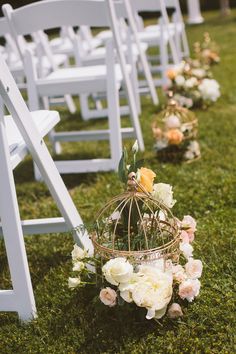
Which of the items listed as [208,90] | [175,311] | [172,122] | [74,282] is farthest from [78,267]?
[208,90]

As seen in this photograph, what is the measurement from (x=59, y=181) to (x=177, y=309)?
69 cm

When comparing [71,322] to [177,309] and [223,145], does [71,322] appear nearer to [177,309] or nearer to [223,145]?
[177,309]

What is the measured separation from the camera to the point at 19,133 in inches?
95.3

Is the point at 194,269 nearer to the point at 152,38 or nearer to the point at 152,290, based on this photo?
the point at 152,290

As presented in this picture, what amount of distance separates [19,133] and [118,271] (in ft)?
2.54

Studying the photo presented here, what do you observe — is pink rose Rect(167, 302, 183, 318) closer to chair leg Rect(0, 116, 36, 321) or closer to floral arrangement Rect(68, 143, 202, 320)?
floral arrangement Rect(68, 143, 202, 320)

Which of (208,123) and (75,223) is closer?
(75,223)

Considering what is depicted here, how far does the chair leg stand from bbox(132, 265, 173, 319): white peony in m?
0.44

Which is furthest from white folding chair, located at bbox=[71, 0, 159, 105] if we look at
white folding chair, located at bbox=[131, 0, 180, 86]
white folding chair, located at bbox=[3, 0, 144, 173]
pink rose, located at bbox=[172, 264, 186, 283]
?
pink rose, located at bbox=[172, 264, 186, 283]

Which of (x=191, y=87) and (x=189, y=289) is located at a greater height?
(x=189, y=289)

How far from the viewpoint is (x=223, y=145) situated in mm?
3980

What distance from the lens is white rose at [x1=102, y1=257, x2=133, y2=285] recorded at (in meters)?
1.98

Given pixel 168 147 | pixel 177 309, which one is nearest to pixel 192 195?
pixel 168 147

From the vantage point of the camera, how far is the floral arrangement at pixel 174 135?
371 cm
